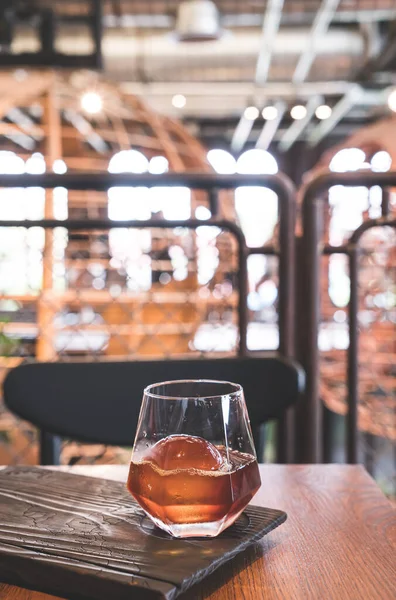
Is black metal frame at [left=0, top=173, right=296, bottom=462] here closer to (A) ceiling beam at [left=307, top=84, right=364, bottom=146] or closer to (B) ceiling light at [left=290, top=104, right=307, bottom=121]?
(A) ceiling beam at [left=307, top=84, right=364, bottom=146]

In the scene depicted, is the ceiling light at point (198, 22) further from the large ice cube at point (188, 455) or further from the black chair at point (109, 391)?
the large ice cube at point (188, 455)

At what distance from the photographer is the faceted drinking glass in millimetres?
548

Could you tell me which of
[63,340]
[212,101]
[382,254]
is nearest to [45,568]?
[63,340]

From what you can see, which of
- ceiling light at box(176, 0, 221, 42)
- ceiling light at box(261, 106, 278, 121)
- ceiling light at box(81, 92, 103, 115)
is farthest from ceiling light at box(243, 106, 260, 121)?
ceiling light at box(81, 92, 103, 115)

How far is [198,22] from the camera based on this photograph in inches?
203

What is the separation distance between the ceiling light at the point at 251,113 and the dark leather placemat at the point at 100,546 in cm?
870

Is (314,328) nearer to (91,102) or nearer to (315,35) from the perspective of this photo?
(91,102)

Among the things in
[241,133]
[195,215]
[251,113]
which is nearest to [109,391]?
[195,215]

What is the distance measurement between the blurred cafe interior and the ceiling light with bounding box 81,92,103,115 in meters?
0.02

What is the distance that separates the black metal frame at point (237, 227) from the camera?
1.66m

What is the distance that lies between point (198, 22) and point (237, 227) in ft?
12.8

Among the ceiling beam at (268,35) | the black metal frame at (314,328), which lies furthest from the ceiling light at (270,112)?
the black metal frame at (314,328)

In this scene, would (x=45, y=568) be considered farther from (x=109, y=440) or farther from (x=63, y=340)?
(x=63, y=340)

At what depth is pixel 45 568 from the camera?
0.50m
